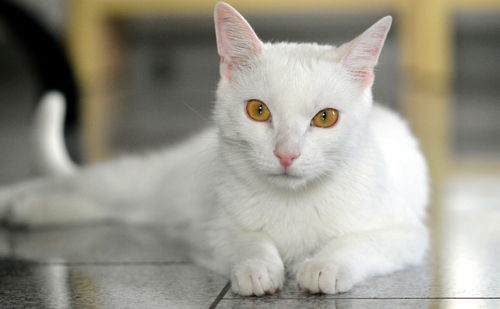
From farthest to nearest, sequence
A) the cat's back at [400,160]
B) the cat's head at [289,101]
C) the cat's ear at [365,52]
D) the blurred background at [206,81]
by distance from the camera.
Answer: the blurred background at [206,81]
the cat's back at [400,160]
the cat's ear at [365,52]
the cat's head at [289,101]

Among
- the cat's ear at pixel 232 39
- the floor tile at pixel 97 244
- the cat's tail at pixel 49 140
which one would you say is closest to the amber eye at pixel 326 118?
the cat's ear at pixel 232 39

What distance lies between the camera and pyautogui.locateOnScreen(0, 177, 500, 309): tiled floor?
1.67 metres

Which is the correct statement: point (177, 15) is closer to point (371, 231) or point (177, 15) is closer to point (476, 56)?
point (476, 56)

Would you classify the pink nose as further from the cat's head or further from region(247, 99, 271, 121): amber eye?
region(247, 99, 271, 121): amber eye

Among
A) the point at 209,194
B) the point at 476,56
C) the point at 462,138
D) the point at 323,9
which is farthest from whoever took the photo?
the point at 476,56

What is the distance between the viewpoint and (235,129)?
1826 millimetres

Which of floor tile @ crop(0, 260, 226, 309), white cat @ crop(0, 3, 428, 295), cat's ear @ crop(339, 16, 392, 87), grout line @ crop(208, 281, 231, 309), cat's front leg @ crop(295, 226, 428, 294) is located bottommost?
grout line @ crop(208, 281, 231, 309)

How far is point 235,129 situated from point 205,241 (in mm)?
417

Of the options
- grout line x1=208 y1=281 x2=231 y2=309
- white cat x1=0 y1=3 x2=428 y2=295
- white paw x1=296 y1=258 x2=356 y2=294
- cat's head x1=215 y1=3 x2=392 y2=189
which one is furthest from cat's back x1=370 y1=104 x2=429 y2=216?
grout line x1=208 y1=281 x2=231 y2=309

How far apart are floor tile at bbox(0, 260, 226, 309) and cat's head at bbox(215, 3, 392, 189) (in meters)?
0.32

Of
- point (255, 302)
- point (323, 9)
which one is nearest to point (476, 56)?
point (323, 9)

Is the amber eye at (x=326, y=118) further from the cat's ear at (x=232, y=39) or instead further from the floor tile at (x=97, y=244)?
the floor tile at (x=97, y=244)

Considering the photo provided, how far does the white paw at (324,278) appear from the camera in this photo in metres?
1.68

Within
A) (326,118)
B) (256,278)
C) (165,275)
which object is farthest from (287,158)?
(165,275)
